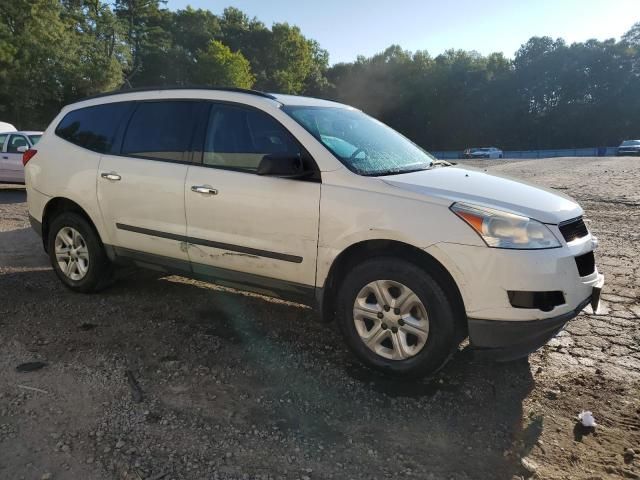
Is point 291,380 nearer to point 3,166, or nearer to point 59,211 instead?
point 59,211

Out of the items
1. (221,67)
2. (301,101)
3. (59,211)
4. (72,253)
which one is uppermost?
(221,67)

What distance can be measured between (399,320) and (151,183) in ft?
7.50

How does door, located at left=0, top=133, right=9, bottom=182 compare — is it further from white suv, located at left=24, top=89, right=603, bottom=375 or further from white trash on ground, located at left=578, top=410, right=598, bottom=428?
white trash on ground, located at left=578, top=410, right=598, bottom=428

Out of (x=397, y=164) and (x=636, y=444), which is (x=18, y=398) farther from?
(x=636, y=444)

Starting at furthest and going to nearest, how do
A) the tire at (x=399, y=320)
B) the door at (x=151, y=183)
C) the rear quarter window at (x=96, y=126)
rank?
the rear quarter window at (x=96, y=126), the door at (x=151, y=183), the tire at (x=399, y=320)

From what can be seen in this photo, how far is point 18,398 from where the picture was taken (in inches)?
117

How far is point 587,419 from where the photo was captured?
2.82 m

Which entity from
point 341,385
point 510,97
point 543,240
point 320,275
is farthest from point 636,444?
point 510,97

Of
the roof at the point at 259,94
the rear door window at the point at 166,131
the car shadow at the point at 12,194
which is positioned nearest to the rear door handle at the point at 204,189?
the rear door window at the point at 166,131

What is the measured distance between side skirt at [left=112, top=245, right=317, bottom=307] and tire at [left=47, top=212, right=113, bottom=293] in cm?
18

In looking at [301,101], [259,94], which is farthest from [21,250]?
[301,101]

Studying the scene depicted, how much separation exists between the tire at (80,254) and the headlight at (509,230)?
3.33 metres

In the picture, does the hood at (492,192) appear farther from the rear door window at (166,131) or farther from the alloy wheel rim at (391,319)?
the rear door window at (166,131)

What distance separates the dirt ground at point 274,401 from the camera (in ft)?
8.06
